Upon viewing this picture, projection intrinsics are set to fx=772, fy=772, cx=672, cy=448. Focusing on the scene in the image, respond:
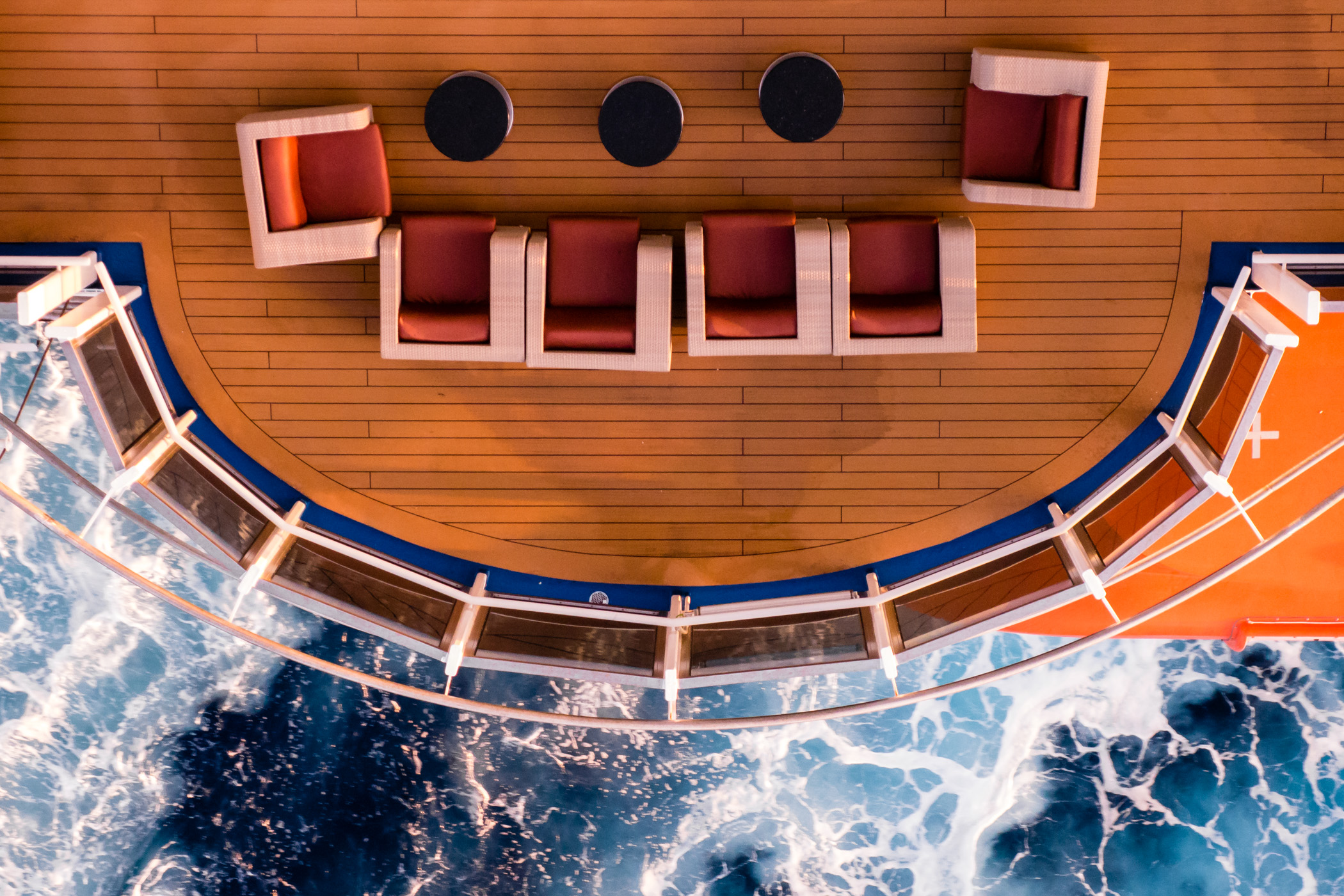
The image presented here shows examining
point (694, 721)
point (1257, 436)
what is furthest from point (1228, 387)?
point (694, 721)

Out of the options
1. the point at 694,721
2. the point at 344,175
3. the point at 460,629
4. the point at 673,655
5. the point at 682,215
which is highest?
the point at 682,215

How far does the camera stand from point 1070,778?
24.5 ft

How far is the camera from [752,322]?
4.33m

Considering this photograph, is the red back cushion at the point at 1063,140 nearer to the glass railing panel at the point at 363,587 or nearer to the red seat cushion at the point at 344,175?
the red seat cushion at the point at 344,175

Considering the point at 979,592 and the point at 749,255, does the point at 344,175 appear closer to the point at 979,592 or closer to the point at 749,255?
the point at 749,255

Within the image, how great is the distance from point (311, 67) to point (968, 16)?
3.87m

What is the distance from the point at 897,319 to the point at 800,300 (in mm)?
554

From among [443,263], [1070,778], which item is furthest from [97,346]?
[1070,778]

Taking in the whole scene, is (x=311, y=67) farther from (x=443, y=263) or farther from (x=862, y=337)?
(x=862, y=337)

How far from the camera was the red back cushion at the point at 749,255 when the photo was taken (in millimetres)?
4387

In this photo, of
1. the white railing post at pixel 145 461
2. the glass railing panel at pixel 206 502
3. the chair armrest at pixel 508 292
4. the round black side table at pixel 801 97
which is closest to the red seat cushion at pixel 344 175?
the chair armrest at pixel 508 292

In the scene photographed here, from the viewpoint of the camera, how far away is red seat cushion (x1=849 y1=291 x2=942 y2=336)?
432cm

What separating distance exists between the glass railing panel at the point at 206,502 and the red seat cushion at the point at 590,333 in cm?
213

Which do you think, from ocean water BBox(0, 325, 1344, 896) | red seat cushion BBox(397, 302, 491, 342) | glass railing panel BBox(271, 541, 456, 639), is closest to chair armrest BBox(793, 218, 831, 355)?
red seat cushion BBox(397, 302, 491, 342)
